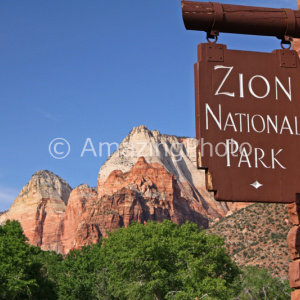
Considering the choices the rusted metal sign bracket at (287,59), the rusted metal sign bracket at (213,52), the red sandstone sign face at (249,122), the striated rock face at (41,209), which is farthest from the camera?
the striated rock face at (41,209)

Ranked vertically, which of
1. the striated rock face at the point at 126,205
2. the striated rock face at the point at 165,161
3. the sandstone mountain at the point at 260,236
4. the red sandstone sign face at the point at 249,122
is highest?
the striated rock face at the point at 165,161

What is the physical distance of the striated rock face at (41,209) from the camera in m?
Answer: 175

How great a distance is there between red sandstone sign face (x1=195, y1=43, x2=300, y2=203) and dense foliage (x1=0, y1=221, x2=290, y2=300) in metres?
30.7

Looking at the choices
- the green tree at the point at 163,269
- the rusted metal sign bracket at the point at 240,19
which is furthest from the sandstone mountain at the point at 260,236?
the rusted metal sign bracket at the point at 240,19

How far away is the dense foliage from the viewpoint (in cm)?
3822

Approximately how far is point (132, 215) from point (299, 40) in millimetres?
140984

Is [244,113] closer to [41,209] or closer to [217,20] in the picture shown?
[217,20]

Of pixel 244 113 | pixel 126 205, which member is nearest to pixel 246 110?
pixel 244 113

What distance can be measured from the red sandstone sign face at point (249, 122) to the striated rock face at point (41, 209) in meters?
170

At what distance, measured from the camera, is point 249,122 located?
5.88 metres

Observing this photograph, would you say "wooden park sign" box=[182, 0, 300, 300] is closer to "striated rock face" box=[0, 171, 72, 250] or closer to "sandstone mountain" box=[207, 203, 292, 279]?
"sandstone mountain" box=[207, 203, 292, 279]

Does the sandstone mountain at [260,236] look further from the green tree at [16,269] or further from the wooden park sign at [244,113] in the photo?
the wooden park sign at [244,113]

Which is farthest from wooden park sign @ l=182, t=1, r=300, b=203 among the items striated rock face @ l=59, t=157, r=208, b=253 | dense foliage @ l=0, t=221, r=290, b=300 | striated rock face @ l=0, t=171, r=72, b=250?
striated rock face @ l=0, t=171, r=72, b=250

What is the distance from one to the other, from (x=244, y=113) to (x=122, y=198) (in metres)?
143
